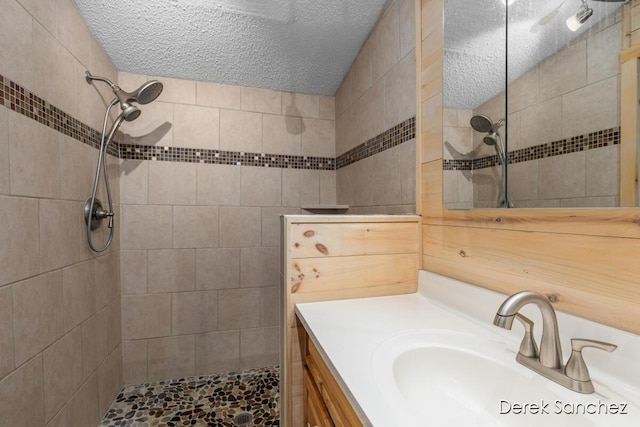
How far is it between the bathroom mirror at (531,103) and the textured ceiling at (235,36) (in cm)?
74

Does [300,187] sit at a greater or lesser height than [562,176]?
greater

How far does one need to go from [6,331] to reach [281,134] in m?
1.83

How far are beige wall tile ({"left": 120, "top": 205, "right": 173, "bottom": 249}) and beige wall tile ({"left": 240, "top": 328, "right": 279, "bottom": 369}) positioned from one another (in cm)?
89

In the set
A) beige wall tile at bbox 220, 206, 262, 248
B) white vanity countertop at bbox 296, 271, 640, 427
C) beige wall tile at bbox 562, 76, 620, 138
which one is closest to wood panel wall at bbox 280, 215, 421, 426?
white vanity countertop at bbox 296, 271, 640, 427

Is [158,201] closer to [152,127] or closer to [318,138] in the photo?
[152,127]

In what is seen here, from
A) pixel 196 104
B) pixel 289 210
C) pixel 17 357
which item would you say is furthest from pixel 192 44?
pixel 17 357

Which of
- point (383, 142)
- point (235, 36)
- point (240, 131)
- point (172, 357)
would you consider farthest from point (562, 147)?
point (172, 357)

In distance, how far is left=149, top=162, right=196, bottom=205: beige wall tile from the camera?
2.05m

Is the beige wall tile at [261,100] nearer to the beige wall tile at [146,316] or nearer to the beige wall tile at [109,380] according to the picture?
the beige wall tile at [146,316]

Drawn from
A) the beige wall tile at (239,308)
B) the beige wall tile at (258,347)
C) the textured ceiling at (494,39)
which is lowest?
the beige wall tile at (258,347)

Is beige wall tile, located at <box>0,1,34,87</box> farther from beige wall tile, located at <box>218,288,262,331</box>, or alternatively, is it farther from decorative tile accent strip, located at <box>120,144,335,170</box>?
beige wall tile, located at <box>218,288,262,331</box>

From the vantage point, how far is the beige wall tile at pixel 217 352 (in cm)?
213

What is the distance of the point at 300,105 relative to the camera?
2355mm

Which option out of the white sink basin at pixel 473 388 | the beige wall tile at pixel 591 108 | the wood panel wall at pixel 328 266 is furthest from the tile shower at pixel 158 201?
the white sink basin at pixel 473 388
